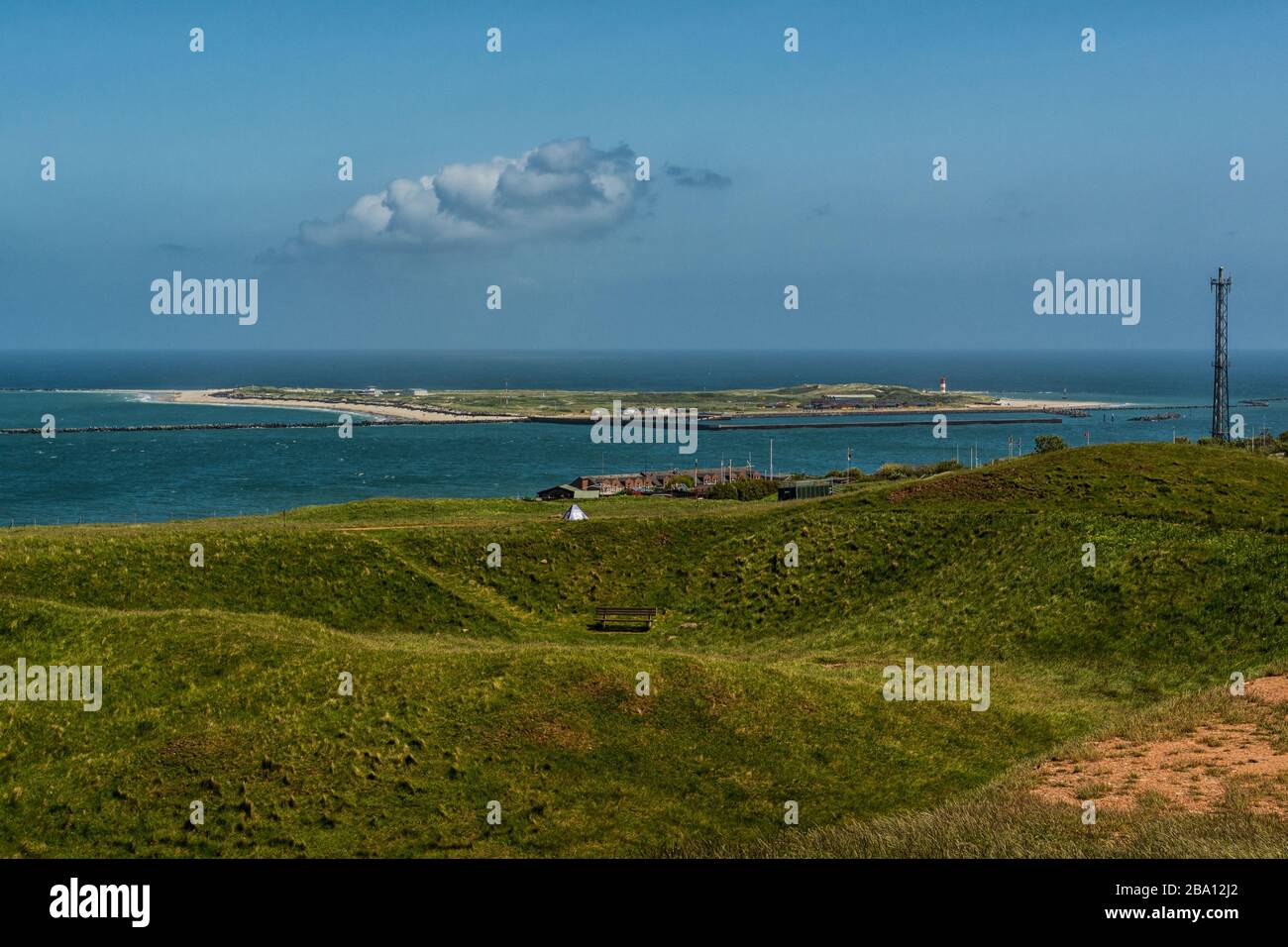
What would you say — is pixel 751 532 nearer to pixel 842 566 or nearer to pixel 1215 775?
pixel 842 566

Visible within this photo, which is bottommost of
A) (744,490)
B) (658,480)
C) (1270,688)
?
(658,480)

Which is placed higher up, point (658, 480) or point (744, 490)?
point (744, 490)

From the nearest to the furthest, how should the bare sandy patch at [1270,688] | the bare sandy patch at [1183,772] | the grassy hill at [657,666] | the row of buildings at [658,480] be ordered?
the bare sandy patch at [1183,772] < the grassy hill at [657,666] < the bare sandy patch at [1270,688] < the row of buildings at [658,480]

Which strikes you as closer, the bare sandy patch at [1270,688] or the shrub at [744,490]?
the bare sandy patch at [1270,688]

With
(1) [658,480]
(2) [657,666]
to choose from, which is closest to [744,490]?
(1) [658,480]

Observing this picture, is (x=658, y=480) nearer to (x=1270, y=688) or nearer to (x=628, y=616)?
(x=628, y=616)

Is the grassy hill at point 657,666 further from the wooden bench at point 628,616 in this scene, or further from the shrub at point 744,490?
the shrub at point 744,490

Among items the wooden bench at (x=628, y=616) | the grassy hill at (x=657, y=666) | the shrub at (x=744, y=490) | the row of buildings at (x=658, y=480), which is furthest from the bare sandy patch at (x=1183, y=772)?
the row of buildings at (x=658, y=480)

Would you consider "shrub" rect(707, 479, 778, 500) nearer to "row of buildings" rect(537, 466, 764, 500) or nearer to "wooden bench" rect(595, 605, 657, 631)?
"row of buildings" rect(537, 466, 764, 500)
